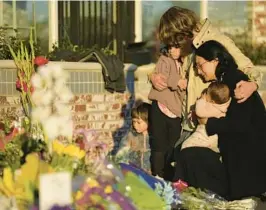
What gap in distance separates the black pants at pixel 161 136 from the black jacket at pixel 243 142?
104 cm

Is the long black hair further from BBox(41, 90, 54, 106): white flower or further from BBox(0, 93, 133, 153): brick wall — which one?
BBox(0, 93, 133, 153): brick wall

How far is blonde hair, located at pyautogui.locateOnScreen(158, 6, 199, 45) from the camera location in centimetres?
642

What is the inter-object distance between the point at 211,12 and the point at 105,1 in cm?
211

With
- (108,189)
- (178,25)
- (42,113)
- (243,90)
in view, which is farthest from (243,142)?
(42,113)

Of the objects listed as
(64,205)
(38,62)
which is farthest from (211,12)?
(64,205)

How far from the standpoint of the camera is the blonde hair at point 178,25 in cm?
642

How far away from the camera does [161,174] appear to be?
7.03 metres

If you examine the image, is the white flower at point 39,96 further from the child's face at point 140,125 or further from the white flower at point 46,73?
the child's face at point 140,125

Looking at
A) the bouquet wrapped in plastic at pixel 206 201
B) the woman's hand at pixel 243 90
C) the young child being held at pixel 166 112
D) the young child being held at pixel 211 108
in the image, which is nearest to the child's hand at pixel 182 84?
the young child being held at pixel 166 112

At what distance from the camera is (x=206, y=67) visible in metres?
6.15

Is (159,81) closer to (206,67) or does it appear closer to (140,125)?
(140,125)

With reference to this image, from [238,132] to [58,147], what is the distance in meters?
2.24

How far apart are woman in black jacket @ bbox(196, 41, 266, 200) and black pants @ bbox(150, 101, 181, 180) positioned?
3.20 feet

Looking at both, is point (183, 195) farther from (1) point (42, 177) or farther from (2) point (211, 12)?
(2) point (211, 12)
